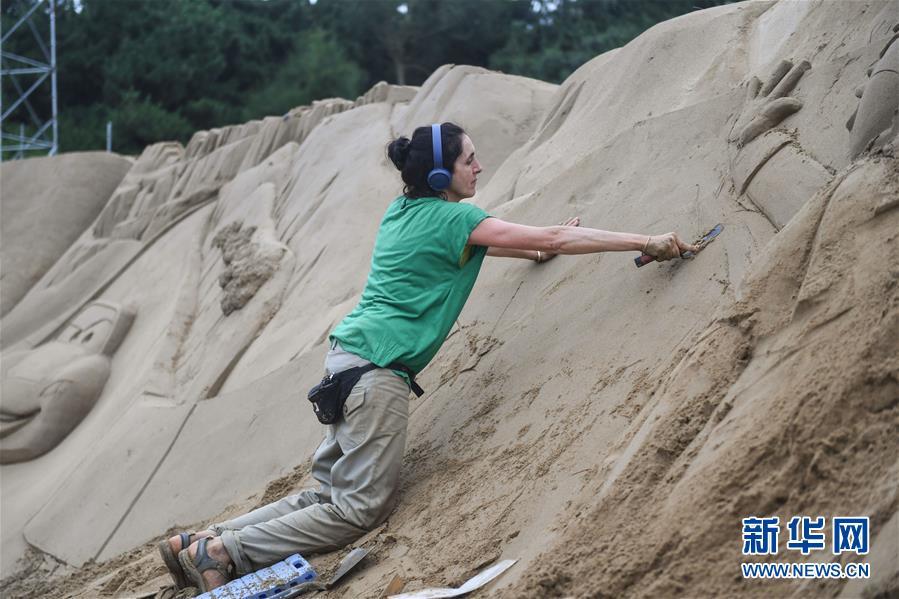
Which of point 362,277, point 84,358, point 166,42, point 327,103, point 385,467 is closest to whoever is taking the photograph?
point 385,467

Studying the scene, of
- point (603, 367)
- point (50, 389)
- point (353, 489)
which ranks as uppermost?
point (603, 367)

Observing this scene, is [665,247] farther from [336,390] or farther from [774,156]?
[336,390]

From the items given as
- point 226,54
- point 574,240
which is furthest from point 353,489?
point 226,54

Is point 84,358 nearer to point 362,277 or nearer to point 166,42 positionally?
point 362,277

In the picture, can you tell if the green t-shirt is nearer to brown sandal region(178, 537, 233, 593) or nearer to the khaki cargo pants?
the khaki cargo pants

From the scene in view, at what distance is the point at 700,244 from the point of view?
2.88m

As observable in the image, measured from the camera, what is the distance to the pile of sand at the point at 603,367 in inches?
79.7

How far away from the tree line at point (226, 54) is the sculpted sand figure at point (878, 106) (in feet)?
49.2

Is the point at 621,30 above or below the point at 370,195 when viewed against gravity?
above

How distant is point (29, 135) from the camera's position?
18.2 metres

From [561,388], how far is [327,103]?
568cm

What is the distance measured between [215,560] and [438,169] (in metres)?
1.32

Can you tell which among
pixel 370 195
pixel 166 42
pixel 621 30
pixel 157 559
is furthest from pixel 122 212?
pixel 166 42

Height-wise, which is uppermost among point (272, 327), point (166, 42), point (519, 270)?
point (166, 42)
